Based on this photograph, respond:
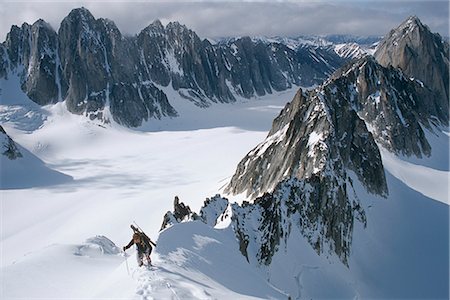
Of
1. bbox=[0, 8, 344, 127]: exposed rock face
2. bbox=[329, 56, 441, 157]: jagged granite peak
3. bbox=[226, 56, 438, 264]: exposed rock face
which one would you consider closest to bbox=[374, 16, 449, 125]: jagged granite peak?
bbox=[329, 56, 441, 157]: jagged granite peak

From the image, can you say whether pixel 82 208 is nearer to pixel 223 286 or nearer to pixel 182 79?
pixel 223 286

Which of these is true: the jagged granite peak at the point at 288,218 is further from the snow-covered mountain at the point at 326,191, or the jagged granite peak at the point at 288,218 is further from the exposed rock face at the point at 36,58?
the exposed rock face at the point at 36,58

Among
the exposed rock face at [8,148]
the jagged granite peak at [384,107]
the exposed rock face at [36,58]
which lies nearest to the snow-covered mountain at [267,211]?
the jagged granite peak at [384,107]

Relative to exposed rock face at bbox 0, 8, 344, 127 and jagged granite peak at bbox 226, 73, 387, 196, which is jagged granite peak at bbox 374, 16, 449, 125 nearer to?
exposed rock face at bbox 0, 8, 344, 127

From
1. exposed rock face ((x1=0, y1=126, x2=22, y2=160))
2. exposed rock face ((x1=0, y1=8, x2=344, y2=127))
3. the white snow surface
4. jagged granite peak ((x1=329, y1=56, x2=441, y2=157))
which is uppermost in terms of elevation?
exposed rock face ((x1=0, y1=8, x2=344, y2=127))

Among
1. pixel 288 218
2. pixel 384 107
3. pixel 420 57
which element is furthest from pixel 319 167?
pixel 420 57

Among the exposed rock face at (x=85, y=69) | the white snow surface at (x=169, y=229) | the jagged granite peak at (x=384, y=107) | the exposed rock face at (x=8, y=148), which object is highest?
the exposed rock face at (x=85, y=69)
